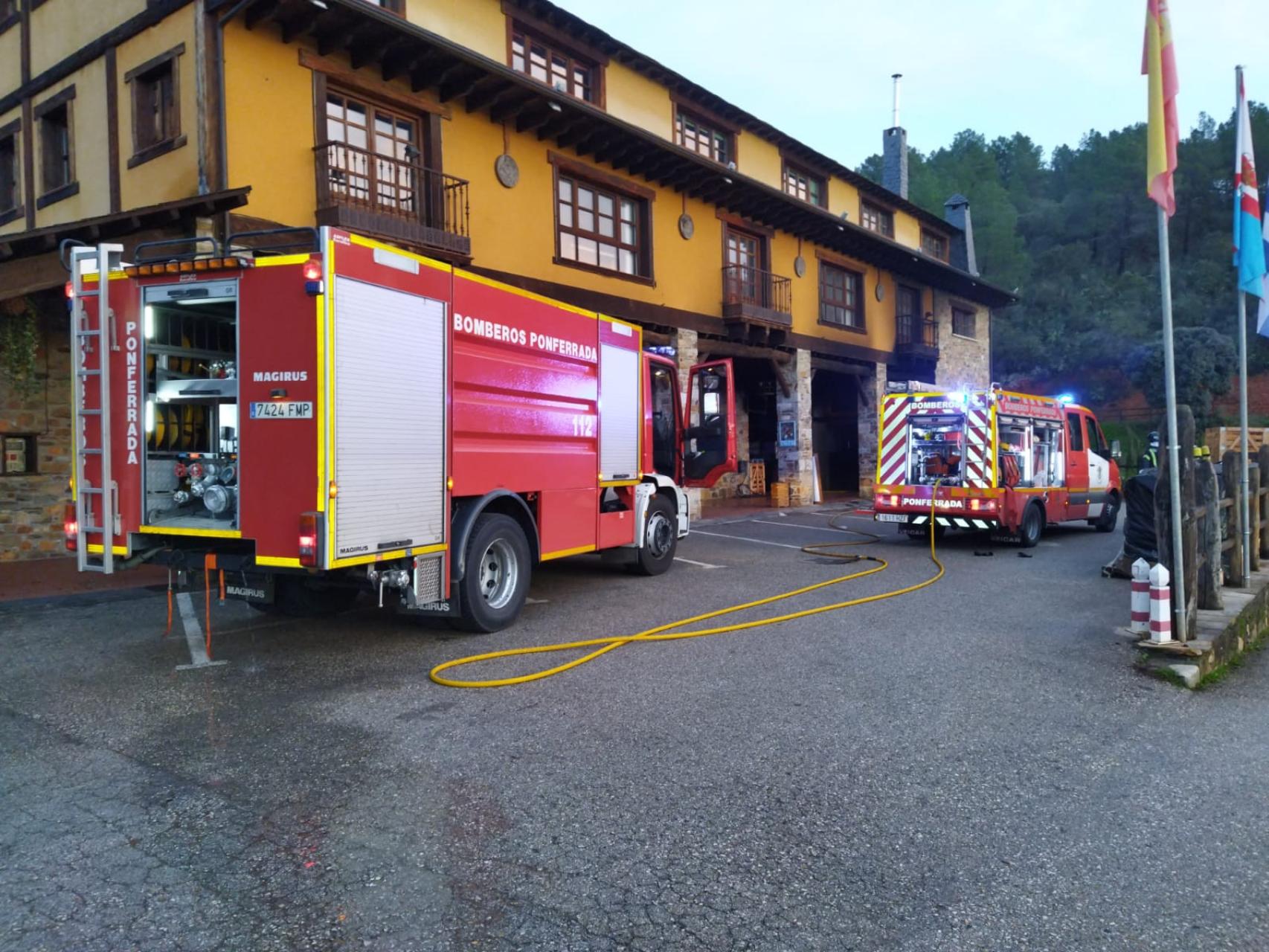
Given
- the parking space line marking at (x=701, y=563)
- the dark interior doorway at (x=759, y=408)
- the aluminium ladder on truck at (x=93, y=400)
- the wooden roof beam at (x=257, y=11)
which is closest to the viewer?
the aluminium ladder on truck at (x=93, y=400)

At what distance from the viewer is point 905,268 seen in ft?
81.8

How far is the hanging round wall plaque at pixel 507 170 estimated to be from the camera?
1331cm

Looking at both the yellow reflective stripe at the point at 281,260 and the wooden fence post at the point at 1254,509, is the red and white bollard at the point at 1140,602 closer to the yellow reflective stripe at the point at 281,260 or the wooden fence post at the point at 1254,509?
the wooden fence post at the point at 1254,509

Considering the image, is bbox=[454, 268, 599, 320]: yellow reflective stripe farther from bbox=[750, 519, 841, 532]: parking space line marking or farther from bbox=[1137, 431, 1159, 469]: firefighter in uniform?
bbox=[750, 519, 841, 532]: parking space line marking

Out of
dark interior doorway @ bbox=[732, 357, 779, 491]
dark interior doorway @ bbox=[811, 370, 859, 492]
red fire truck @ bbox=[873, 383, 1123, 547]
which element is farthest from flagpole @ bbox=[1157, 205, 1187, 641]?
dark interior doorway @ bbox=[811, 370, 859, 492]

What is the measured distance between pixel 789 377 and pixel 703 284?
392 cm

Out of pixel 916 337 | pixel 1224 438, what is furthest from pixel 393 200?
pixel 916 337

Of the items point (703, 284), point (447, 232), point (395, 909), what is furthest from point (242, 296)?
point (703, 284)

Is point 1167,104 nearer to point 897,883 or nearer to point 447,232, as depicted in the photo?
point 897,883

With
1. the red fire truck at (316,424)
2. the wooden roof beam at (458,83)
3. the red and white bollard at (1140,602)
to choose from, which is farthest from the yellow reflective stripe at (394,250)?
the wooden roof beam at (458,83)

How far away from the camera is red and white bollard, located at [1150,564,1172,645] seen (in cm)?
620

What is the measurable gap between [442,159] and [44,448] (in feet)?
22.6

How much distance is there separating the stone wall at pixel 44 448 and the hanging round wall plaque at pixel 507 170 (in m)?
6.41

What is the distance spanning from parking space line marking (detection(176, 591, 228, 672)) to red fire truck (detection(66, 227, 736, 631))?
0.70 metres
